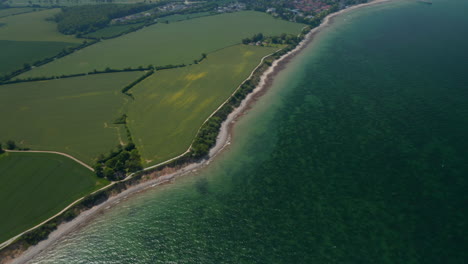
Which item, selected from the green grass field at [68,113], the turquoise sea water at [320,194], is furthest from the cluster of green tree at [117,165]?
the turquoise sea water at [320,194]

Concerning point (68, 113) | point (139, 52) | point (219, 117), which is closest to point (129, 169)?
point (219, 117)

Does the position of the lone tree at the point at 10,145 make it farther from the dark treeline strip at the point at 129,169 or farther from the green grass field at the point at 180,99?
the green grass field at the point at 180,99

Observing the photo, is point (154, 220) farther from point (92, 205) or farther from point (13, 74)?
point (13, 74)

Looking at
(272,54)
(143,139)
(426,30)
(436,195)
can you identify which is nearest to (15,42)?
(143,139)

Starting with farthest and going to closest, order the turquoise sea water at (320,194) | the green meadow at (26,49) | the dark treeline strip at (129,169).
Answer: the green meadow at (26,49), the dark treeline strip at (129,169), the turquoise sea water at (320,194)

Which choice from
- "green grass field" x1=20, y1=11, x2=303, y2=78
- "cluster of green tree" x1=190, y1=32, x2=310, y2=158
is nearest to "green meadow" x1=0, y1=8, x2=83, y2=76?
"green grass field" x1=20, y1=11, x2=303, y2=78

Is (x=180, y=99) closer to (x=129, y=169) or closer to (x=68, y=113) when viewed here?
(x=68, y=113)

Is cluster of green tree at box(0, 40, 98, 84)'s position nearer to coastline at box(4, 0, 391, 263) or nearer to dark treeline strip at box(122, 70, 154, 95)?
dark treeline strip at box(122, 70, 154, 95)
